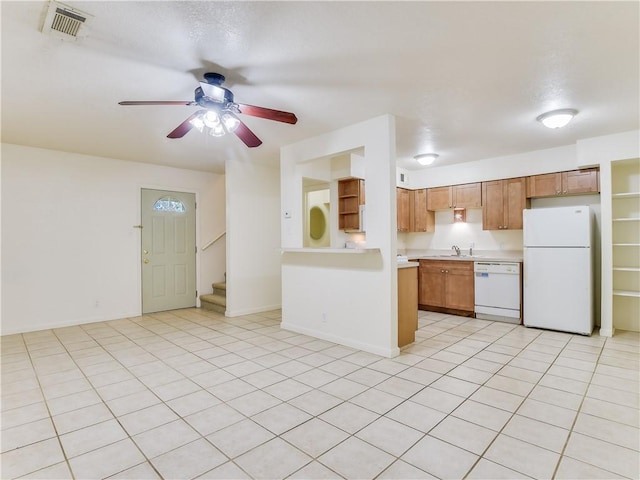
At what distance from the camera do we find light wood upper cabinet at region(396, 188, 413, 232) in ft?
19.7

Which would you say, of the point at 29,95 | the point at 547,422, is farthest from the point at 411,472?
the point at 29,95

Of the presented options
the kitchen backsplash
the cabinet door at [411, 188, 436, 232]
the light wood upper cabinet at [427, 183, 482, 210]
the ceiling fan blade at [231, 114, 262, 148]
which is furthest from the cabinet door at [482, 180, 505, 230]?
the ceiling fan blade at [231, 114, 262, 148]

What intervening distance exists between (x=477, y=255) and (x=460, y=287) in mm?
782

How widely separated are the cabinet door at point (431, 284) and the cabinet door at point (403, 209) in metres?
0.74

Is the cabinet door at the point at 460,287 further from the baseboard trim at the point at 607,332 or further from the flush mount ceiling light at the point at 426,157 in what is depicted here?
the flush mount ceiling light at the point at 426,157

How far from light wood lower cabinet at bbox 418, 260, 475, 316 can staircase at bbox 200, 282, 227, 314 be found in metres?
3.37

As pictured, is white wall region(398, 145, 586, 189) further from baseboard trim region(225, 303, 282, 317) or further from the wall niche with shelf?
baseboard trim region(225, 303, 282, 317)

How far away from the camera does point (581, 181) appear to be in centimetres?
459

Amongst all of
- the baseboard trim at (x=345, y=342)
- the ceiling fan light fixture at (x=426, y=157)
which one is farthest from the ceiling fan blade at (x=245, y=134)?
the ceiling fan light fixture at (x=426, y=157)

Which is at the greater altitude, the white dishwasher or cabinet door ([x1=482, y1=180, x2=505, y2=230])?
cabinet door ([x1=482, y1=180, x2=505, y2=230])

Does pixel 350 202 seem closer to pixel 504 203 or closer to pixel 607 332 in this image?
pixel 504 203

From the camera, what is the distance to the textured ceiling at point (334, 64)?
6.33 feet

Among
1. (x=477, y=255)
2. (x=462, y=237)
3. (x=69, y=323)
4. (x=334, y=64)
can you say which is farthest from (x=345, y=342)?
(x=69, y=323)

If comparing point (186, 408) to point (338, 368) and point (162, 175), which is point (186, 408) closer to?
point (338, 368)
